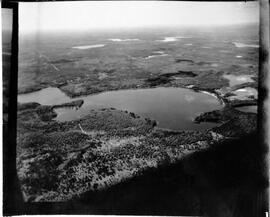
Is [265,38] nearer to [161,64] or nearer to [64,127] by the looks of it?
[161,64]

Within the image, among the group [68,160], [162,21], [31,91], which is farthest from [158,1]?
[68,160]

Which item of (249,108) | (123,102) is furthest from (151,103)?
(249,108)

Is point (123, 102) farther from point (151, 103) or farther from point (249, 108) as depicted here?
point (249, 108)

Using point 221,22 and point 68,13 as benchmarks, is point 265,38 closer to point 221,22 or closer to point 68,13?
point 221,22

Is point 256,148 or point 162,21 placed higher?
point 162,21

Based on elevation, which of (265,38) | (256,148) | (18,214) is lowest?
(18,214)
